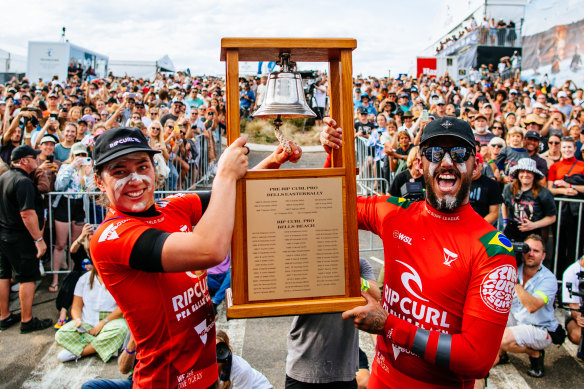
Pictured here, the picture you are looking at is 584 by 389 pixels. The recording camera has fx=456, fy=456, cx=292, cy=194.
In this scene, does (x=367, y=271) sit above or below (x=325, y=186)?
below

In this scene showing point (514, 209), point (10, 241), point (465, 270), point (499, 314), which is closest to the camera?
point (499, 314)

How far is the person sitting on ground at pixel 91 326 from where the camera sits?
17.5 ft

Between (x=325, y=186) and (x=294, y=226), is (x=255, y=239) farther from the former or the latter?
(x=325, y=186)

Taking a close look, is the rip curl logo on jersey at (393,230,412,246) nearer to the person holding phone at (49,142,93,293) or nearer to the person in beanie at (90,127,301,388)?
the person in beanie at (90,127,301,388)

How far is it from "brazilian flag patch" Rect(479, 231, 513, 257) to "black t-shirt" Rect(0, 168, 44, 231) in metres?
5.72

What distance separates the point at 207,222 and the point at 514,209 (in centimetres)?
574

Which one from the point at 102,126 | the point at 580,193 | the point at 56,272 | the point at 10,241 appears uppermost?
the point at 102,126

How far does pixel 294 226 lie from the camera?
2260mm

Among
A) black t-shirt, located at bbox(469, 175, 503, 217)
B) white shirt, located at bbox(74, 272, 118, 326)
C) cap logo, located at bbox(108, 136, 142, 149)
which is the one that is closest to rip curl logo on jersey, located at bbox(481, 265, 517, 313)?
cap logo, located at bbox(108, 136, 142, 149)

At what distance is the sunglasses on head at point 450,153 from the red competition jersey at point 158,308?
1449mm

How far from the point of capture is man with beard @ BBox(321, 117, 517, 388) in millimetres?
2217

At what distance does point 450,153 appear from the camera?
2492 millimetres

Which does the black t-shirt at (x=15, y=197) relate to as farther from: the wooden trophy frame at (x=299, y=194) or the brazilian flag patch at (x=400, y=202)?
the brazilian flag patch at (x=400, y=202)

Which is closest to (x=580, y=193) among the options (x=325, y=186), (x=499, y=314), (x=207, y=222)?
(x=499, y=314)
